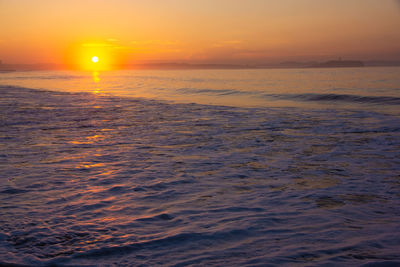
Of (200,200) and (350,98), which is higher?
(350,98)

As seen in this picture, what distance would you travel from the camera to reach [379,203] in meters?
4.83

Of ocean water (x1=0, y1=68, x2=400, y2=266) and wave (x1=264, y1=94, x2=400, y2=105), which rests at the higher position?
wave (x1=264, y1=94, x2=400, y2=105)

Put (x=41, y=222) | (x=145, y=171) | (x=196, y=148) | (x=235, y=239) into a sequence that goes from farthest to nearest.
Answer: (x=196, y=148) → (x=145, y=171) → (x=41, y=222) → (x=235, y=239)

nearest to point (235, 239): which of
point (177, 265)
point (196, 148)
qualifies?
point (177, 265)

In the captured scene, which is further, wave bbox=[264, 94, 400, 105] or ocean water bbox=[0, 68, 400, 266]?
wave bbox=[264, 94, 400, 105]

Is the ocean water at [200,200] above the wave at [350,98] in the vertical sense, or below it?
below

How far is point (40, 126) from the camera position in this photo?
1205 cm

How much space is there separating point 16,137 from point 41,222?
670 centimetres

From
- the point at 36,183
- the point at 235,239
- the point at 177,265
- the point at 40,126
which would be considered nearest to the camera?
the point at 177,265

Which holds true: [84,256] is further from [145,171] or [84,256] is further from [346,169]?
[346,169]

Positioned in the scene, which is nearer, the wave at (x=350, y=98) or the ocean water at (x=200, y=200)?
the ocean water at (x=200, y=200)

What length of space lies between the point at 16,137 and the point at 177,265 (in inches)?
331

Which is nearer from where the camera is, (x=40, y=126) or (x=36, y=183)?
(x=36, y=183)

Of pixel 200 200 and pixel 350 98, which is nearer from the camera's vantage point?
pixel 200 200
